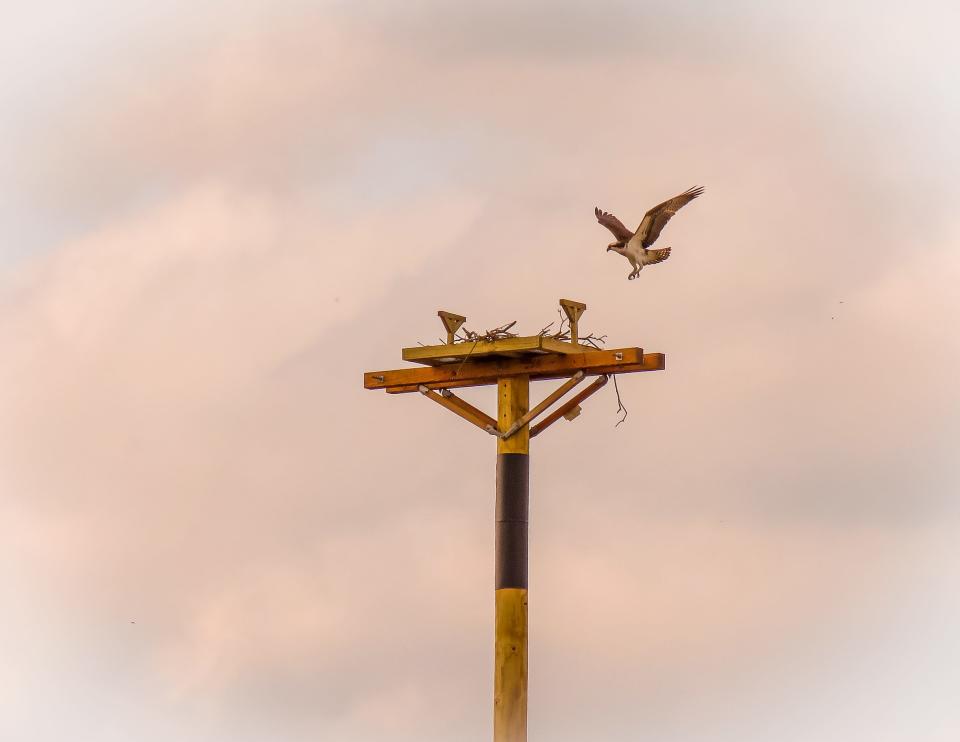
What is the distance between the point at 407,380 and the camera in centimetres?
2138

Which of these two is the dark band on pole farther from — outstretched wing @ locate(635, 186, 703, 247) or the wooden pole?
outstretched wing @ locate(635, 186, 703, 247)

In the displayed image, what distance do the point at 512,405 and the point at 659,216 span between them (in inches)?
88.9

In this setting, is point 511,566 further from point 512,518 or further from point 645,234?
point 645,234

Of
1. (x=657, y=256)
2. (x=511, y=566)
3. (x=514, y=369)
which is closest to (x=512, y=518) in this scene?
(x=511, y=566)

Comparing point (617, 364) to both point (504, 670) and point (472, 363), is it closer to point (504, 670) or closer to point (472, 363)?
point (472, 363)

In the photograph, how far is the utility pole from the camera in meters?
20.0

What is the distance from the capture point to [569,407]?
67.7ft

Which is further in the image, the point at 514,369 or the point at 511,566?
the point at 514,369

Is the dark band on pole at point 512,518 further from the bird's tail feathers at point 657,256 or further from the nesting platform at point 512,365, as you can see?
the bird's tail feathers at point 657,256

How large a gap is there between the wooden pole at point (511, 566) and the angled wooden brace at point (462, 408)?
6.2 inches

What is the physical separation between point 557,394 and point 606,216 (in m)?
1.90

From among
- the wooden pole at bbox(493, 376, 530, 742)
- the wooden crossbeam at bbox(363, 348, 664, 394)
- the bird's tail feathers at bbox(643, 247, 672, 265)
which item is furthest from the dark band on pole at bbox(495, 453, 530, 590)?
the bird's tail feathers at bbox(643, 247, 672, 265)

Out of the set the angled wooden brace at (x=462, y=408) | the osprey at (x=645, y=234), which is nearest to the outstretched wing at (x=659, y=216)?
the osprey at (x=645, y=234)

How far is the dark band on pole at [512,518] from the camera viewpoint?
66.4ft
